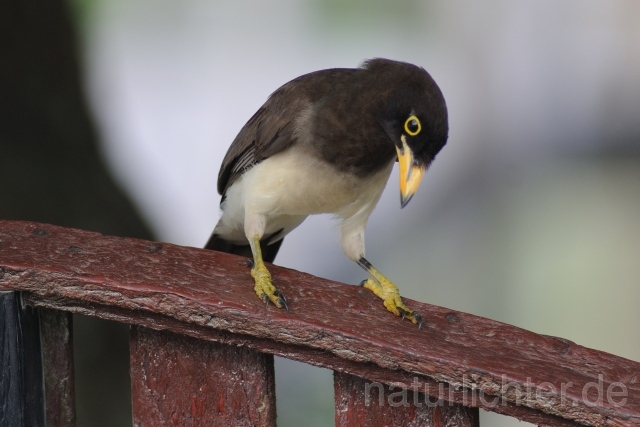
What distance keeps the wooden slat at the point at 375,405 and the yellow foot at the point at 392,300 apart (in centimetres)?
20

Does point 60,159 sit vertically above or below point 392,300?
above

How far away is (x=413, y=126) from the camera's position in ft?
9.50

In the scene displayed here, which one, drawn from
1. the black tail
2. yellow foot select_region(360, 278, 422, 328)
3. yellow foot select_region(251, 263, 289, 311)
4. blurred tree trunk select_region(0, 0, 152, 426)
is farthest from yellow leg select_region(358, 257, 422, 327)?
blurred tree trunk select_region(0, 0, 152, 426)

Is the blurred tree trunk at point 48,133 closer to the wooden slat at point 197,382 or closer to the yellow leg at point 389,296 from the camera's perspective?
the yellow leg at point 389,296

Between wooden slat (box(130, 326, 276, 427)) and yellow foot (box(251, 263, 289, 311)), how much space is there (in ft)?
0.38

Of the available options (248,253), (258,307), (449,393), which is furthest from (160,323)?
(248,253)

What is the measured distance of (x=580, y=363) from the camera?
194 centimetres

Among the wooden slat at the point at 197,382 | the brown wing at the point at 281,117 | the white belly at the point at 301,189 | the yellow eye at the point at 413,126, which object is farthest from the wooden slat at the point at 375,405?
the brown wing at the point at 281,117

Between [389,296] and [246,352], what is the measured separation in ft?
2.27

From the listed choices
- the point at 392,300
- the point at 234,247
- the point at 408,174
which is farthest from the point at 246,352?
the point at 234,247

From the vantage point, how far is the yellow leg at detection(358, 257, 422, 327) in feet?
7.09

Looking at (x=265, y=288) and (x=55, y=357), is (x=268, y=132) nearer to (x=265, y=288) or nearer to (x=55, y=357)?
(x=265, y=288)

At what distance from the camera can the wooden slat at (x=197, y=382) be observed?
195 cm

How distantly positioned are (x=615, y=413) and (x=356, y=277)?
147 inches
